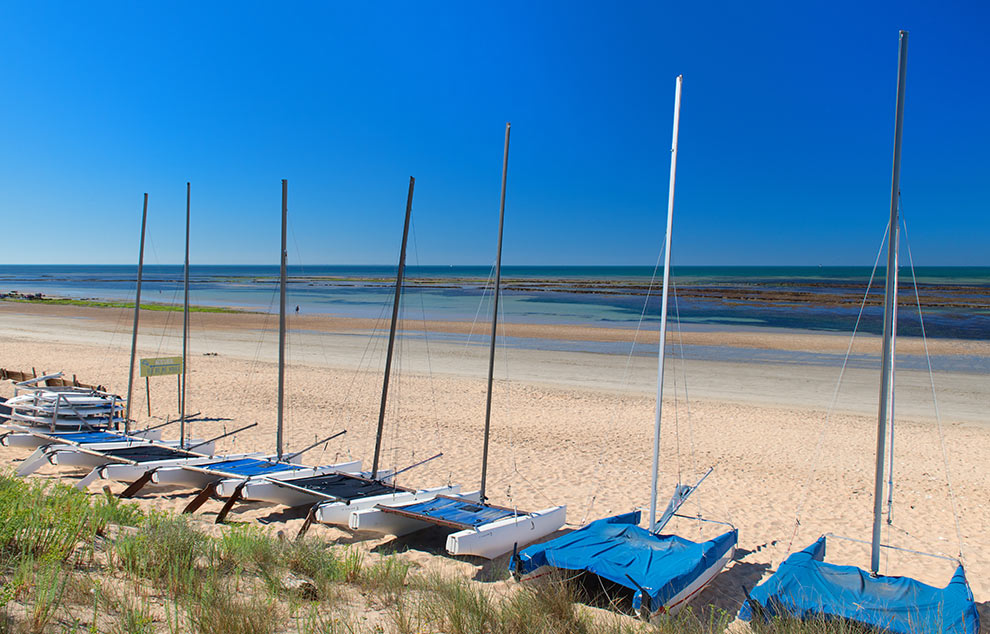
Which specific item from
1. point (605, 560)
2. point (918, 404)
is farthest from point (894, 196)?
point (918, 404)

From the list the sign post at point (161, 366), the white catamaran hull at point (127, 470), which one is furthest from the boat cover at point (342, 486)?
the sign post at point (161, 366)

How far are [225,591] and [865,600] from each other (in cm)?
617

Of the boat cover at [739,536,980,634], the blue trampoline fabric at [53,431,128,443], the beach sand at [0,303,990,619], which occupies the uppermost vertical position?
the boat cover at [739,536,980,634]

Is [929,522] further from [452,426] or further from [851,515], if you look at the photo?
[452,426]

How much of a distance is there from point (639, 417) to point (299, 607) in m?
14.0

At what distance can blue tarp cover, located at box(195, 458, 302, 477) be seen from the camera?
11195 mm

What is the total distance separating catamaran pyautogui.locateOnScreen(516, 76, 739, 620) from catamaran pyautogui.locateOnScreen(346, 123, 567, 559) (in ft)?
2.54

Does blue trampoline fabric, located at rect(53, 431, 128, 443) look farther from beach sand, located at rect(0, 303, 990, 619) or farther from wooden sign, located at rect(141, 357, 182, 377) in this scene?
wooden sign, located at rect(141, 357, 182, 377)

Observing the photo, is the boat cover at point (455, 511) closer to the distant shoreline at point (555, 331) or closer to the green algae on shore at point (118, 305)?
the distant shoreline at point (555, 331)

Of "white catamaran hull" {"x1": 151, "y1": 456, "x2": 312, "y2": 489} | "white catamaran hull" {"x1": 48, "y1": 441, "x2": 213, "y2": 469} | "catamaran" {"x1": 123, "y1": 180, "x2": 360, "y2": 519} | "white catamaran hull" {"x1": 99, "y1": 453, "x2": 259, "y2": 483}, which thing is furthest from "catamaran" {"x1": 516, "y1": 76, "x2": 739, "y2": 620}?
"white catamaran hull" {"x1": 48, "y1": 441, "x2": 213, "y2": 469}

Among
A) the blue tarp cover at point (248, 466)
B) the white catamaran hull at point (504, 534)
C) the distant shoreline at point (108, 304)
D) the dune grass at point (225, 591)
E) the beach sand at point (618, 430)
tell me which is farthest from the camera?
the distant shoreline at point (108, 304)

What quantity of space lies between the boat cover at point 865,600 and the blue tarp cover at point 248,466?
800 centimetres

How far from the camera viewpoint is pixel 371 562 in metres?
8.36

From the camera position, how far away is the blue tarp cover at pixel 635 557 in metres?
6.97
